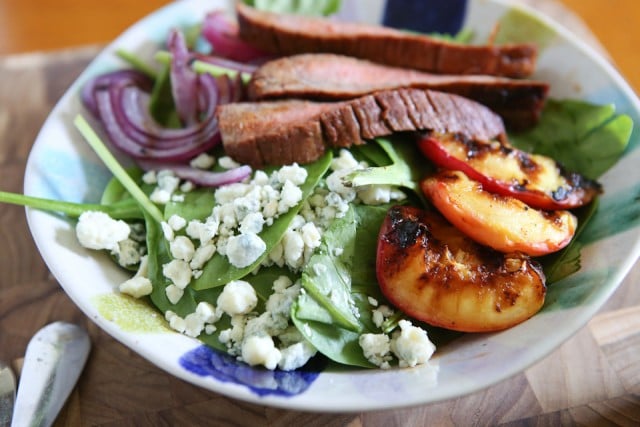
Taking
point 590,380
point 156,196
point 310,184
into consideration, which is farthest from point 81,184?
point 590,380

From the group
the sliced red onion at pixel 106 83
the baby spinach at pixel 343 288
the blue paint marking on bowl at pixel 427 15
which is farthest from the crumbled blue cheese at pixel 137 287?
the blue paint marking on bowl at pixel 427 15

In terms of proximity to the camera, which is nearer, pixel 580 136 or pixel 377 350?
pixel 377 350

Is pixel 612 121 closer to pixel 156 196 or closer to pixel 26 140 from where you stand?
pixel 156 196

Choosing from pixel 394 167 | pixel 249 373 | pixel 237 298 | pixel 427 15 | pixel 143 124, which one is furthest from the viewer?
pixel 427 15

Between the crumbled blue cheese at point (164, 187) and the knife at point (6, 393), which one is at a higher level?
the crumbled blue cheese at point (164, 187)

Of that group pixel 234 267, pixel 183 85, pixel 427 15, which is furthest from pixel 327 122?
pixel 427 15

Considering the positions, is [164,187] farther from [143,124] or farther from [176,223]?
[143,124]

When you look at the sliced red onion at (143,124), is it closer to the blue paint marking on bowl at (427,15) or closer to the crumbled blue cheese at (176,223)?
the crumbled blue cheese at (176,223)
